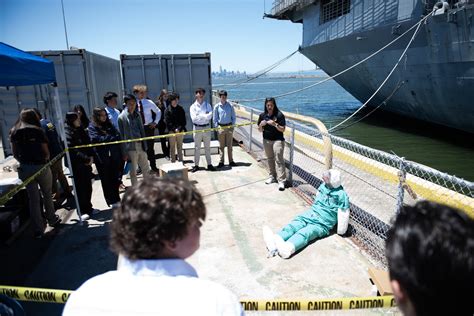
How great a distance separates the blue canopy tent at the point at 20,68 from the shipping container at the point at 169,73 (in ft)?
19.1

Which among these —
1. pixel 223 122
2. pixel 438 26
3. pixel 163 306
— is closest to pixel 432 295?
pixel 163 306

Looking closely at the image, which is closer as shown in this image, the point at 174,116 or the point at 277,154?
the point at 277,154

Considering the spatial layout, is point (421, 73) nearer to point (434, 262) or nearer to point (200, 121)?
point (200, 121)

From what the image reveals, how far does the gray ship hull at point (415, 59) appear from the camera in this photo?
12.1 metres

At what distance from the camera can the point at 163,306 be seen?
3.35 feet

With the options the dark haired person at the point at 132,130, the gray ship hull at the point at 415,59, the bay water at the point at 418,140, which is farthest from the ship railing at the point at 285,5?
the dark haired person at the point at 132,130

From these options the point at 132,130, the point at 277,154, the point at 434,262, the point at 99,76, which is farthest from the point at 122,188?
the point at 434,262

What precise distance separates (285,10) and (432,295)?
28635 millimetres

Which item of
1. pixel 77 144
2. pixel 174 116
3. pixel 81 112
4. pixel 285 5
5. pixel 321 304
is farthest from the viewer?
pixel 285 5

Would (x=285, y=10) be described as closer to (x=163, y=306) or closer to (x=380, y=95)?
(x=380, y=95)

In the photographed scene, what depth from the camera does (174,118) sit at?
7762 millimetres

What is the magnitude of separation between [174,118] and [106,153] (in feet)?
8.34

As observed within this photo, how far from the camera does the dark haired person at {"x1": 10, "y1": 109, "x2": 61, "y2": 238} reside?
14.4ft

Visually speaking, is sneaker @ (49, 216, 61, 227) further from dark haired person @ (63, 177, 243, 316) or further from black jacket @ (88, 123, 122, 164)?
dark haired person @ (63, 177, 243, 316)
